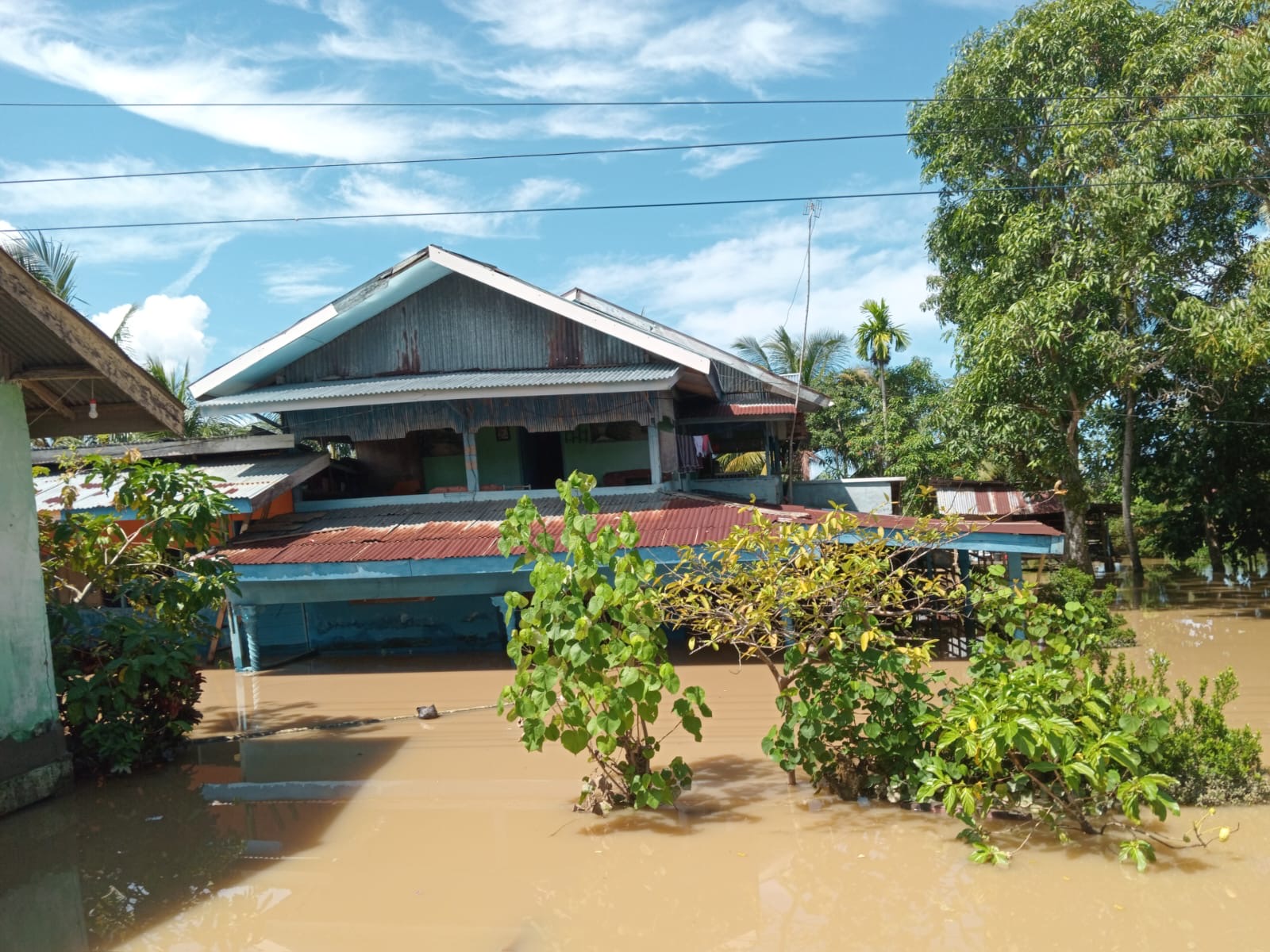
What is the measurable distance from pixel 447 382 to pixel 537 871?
8.30 metres

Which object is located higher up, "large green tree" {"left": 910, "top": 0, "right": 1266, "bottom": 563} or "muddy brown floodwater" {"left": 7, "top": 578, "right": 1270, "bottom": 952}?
"large green tree" {"left": 910, "top": 0, "right": 1266, "bottom": 563}

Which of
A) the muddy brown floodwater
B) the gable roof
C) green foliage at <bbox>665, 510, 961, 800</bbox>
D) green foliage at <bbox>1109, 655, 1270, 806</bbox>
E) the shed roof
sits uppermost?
the gable roof

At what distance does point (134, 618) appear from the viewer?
8.31 metres

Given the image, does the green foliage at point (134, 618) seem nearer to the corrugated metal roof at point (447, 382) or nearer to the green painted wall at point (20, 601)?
the green painted wall at point (20, 601)

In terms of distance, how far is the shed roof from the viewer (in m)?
6.54

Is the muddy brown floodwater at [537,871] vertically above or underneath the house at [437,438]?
underneath

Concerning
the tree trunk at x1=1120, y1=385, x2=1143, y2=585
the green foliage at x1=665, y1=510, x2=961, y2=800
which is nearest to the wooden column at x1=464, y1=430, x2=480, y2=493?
the green foliage at x1=665, y1=510, x2=961, y2=800

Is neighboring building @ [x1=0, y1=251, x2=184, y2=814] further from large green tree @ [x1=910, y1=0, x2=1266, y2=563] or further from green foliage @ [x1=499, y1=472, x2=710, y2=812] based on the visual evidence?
large green tree @ [x1=910, y1=0, x2=1266, y2=563]

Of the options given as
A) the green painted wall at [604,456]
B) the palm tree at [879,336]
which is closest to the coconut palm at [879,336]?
the palm tree at [879,336]

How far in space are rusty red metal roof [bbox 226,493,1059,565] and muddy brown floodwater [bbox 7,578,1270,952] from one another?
3.35 metres

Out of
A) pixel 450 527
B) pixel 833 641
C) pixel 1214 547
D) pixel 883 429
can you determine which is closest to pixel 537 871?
pixel 833 641

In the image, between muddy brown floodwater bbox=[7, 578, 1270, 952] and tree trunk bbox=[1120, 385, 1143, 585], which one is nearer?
muddy brown floodwater bbox=[7, 578, 1270, 952]

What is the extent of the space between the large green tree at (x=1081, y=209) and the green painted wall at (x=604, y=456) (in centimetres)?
A: 572

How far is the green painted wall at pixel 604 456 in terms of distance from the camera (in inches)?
581
